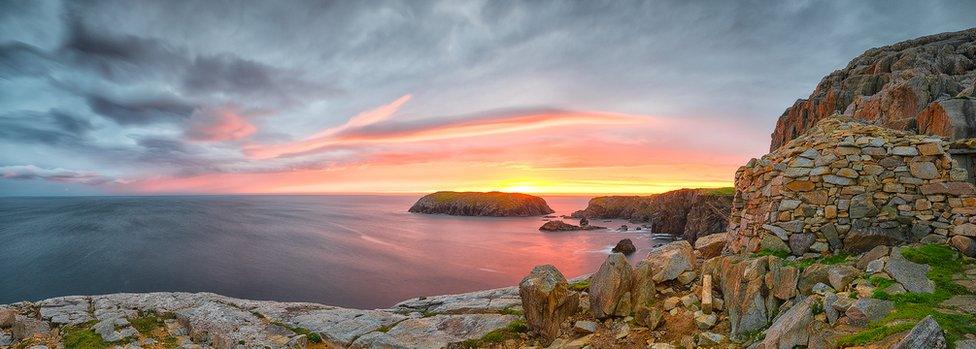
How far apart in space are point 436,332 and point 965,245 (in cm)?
1546

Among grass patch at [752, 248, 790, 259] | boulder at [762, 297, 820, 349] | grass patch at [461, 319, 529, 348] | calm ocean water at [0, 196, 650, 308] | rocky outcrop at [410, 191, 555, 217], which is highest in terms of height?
grass patch at [752, 248, 790, 259]

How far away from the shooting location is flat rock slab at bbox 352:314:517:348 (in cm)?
1378

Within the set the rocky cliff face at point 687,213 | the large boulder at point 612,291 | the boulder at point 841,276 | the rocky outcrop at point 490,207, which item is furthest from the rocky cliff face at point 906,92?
the rocky outcrop at point 490,207

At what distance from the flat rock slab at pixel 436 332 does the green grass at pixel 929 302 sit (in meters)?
9.83

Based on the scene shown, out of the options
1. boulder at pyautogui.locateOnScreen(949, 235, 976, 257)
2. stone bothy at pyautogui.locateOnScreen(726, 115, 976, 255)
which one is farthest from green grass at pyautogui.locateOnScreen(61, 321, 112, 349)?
boulder at pyautogui.locateOnScreen(949, 235, 976, 257)

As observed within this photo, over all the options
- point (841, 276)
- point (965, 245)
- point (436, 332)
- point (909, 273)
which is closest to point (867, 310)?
point (841, 276)

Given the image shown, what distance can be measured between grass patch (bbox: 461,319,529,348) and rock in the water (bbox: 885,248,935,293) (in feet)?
31.6

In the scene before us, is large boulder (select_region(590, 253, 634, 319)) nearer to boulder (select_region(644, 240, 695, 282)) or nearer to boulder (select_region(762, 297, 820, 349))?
boulder (select_region(644, 240, 695, 282))

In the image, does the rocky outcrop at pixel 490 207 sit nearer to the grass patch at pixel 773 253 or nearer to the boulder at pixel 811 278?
the grass patch at pixel 773 253

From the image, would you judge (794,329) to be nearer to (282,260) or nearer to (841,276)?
(841,276)

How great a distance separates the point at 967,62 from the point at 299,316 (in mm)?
86019

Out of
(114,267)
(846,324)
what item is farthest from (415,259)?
(846,324)

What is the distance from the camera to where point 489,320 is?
14.5 metres

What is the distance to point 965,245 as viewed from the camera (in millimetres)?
9859
